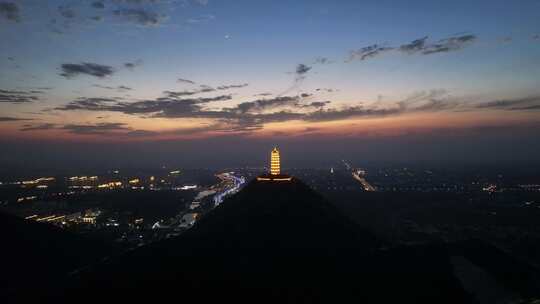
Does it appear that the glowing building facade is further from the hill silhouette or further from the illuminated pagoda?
the hill silhouette

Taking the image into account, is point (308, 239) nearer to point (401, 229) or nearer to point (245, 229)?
point (245, 229)

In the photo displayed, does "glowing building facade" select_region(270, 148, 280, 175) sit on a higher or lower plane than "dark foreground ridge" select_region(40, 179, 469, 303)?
higher

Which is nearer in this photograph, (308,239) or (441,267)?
(441,267)

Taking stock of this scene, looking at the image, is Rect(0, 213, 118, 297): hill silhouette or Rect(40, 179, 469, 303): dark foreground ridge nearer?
Rect(40, 179, 469, 303): dark foreground ridge

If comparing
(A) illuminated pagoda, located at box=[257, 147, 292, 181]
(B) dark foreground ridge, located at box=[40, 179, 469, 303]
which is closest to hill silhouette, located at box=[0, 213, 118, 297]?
(B) dark foreground ridge, located at box=[40, 179, 469, 303]

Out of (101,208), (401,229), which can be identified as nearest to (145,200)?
(101,208)

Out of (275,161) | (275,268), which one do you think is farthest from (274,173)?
(275,268)

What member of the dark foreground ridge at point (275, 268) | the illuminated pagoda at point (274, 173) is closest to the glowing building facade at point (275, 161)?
the illuminated pagoda at point (274, 173)

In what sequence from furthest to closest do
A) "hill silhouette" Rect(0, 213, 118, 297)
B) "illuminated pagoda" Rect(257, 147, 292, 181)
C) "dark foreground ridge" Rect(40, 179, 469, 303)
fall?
"illuminated pagoda" Rect(257, 147, 292, 181), "hill silhouette" Rect(0, 213, 118, 297), "dark foreground ridge" Rect(40, 179, 469, 303)
